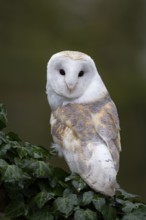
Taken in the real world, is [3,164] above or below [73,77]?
below

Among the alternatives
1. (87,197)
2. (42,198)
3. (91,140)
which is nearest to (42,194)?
(42,198)

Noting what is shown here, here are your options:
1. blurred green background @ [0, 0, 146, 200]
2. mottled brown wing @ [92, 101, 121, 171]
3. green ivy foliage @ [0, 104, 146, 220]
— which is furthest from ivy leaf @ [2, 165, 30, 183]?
blurred green background @ [0, 0, 146, 200]

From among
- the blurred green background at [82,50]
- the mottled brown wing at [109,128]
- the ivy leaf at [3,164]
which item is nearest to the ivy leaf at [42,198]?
the ivy leaf at [3,164]

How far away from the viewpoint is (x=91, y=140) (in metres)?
2.30

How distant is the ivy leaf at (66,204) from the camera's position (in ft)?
7.06

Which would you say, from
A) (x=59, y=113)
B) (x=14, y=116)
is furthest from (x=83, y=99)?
(x=14, y=116)

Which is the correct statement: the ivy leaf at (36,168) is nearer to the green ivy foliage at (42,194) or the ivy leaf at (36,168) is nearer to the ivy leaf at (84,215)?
the green ivy foliage at (42,194)

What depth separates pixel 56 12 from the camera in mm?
4652

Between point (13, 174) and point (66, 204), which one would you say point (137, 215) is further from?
point (13, 174)

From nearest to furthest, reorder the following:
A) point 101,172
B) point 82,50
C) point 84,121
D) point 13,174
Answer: point 13,174
point 101,172
point 84,121
point 82,50

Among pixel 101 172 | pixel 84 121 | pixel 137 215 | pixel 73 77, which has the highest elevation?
pixel 73 77

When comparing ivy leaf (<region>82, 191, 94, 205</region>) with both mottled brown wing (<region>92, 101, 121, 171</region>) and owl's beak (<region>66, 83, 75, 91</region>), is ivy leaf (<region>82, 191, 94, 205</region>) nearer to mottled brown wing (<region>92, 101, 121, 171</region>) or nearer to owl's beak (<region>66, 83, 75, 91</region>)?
mottled brown wing (<region>92, 101, 121, 171</region>)

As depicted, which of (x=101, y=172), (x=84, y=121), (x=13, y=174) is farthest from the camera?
(x=84, y=121)

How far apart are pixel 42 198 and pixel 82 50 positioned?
97.2 inches
